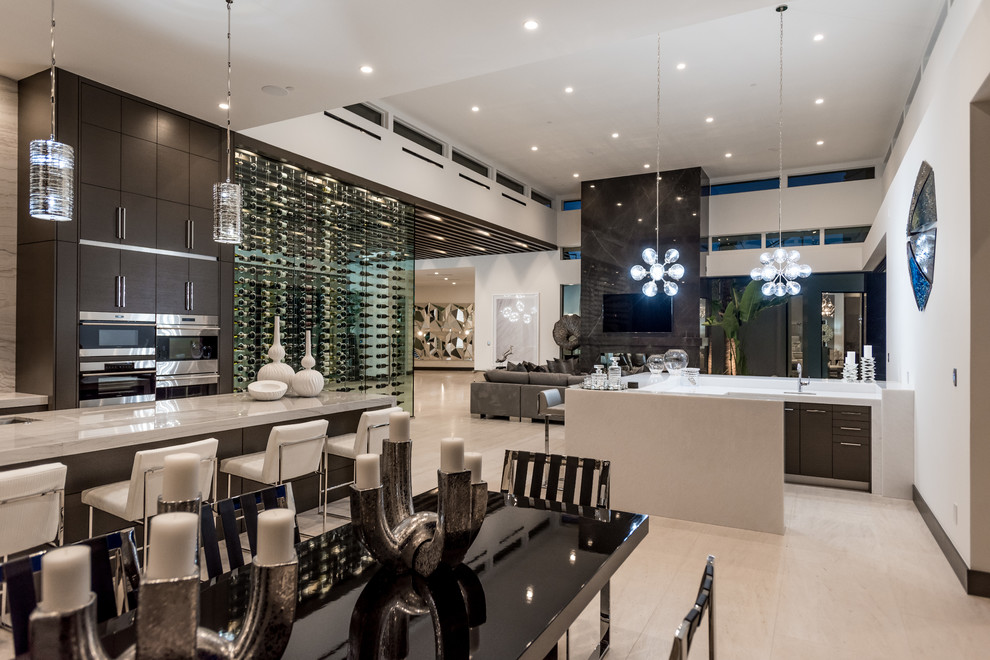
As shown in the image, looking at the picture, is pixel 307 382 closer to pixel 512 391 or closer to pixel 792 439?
pixel 792 439

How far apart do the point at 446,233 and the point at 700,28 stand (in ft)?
20.9

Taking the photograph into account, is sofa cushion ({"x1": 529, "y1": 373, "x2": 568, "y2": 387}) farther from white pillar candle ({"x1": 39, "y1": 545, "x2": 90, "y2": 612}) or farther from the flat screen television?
white pillar candle ({"x1": 39, "y1": 545, "x2": 90, "y2": 612})

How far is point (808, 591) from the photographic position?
10.5 ft

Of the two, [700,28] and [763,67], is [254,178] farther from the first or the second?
[763,67]

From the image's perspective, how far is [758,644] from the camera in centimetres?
264

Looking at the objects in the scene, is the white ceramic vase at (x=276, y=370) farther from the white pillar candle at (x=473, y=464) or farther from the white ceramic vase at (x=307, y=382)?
the white pillar candle at (x=473, y=464)

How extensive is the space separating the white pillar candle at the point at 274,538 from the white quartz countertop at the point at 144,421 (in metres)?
2.22

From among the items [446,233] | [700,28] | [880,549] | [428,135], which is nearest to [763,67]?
[700,28]

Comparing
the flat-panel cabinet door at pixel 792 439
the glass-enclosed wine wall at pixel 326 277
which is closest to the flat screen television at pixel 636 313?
the glass-enclosed wine wall at pixel 326 277

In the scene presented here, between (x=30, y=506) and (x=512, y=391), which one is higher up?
(x=30, y=506)

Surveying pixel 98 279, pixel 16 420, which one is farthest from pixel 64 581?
pixel 98 279

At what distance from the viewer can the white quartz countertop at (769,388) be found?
17.3ft

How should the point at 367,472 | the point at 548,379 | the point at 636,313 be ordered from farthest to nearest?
the point at 636,313 → the point at 548,379 → the point at 367,472

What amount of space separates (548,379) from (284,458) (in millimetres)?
5971
